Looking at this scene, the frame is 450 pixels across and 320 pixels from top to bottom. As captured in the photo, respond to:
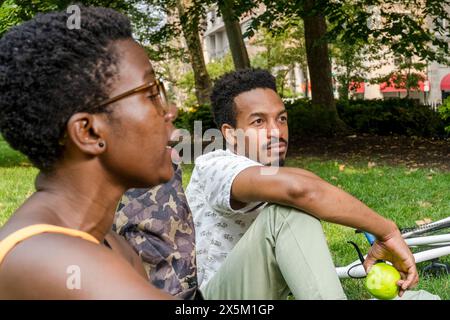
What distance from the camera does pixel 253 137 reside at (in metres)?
3.04

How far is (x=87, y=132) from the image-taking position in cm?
145

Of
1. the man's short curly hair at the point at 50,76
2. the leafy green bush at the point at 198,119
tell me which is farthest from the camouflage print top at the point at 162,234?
the leafy green bush at the point at 198,119

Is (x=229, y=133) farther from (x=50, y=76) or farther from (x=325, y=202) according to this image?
(x=50, y=76)

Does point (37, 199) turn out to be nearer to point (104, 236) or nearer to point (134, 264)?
point (104, 236)

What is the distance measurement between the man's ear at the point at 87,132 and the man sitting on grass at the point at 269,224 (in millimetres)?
981

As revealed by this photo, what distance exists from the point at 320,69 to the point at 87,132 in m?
14.0

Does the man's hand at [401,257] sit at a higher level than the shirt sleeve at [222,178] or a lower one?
lower

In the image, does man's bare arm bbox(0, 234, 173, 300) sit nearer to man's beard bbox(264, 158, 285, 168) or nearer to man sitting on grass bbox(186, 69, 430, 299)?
man sitting on grass bbox(186, 69, 430, 299)

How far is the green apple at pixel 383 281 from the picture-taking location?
8.27 ft

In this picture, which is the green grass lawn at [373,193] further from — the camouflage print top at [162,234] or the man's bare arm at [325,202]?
the camouflage print top at [162,234]

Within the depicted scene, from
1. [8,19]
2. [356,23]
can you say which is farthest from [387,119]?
[8,19]

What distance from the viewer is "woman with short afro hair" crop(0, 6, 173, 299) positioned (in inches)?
49.4

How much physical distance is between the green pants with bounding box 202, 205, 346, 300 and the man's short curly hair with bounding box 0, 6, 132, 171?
3.34 ft
